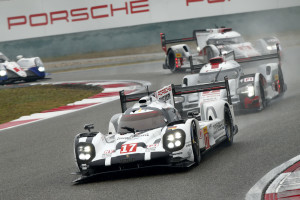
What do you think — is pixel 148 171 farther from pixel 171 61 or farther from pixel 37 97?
pixel 171 61

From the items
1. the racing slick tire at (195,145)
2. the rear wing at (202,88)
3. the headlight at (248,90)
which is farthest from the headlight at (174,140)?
the headlight at (248,90)

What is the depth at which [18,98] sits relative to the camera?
2153 cm

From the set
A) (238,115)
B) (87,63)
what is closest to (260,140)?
(238,115)

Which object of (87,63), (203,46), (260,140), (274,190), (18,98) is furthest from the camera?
(87,63)

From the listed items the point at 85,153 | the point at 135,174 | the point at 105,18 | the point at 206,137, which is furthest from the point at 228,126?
the point at 105,18

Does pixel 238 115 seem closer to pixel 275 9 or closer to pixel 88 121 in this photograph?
pixel 88 121

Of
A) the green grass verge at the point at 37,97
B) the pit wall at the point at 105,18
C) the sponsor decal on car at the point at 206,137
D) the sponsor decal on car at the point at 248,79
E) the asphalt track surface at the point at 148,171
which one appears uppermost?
the pit wall at the point at 105,18

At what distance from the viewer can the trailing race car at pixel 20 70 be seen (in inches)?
1027

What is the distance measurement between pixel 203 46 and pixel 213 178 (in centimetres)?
1664

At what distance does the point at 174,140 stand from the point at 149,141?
0.41m

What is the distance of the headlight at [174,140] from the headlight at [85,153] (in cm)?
99

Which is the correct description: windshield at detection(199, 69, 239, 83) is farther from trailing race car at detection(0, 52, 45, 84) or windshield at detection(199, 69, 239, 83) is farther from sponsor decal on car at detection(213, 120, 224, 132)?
trailing race car at detection(0, 52, 45, 84)

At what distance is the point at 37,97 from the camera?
2122cm

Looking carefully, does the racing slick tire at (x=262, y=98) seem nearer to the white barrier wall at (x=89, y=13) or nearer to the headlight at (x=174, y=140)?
the headlight at (x=174, y=140)
